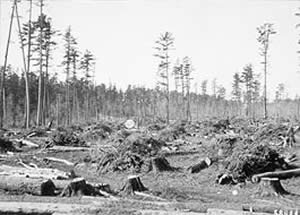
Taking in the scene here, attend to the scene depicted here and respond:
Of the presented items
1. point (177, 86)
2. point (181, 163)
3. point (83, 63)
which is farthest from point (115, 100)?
point (181, 163)

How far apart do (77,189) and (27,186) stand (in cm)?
131

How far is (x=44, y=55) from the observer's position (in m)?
39.3

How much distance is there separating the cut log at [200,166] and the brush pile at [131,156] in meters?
1.71

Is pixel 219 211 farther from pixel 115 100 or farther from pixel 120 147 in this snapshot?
pixel 115 100

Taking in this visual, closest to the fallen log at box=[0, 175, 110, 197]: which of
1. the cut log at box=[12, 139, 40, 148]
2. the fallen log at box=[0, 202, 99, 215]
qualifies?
the fallen log at box=[0, 202, 99, 215]

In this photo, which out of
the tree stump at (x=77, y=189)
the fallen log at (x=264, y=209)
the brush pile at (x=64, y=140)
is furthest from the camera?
the brush pile at (x=64, y=140)

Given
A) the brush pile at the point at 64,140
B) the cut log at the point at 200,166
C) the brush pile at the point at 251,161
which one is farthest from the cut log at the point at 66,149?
the brush pile at the point at 251,161

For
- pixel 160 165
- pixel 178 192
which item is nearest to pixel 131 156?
pixel 160 165

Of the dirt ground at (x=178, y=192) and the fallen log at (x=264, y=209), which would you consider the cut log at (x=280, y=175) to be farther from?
the fallen log at (x=264, y=209)

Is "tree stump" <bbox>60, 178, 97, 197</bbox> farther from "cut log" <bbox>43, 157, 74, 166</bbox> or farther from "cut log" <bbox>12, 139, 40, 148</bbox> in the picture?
"cut log" <bbox>12, 139, 40, 148</bbox>

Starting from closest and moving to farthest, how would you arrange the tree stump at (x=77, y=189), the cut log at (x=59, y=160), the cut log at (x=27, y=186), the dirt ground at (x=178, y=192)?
the dirt ground at (x=178, y=192) → the tree stump at (x=77, y=189) → the cut log at (x=27, y=186) → the cut log at (x=59, y=160)

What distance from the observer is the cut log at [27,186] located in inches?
363

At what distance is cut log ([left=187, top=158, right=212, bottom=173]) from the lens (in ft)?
45.2

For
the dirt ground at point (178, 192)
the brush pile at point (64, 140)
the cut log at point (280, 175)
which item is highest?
the brush pile at point (64, 140)
